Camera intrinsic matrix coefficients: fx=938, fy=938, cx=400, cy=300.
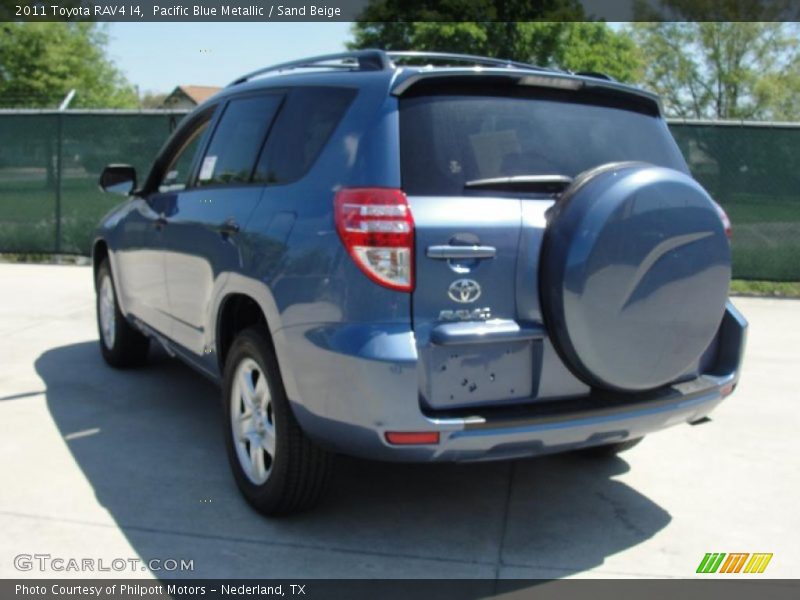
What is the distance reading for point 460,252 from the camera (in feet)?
10.7

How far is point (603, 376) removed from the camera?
339 centimetres

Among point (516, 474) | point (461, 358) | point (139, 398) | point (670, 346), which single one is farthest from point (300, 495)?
point (139, 398)

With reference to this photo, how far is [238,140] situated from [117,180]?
1745 mm

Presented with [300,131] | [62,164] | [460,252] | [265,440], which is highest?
[300,131]

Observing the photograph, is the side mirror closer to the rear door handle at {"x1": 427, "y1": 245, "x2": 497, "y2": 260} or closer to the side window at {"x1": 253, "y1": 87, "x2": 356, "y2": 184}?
the side window at {"x1": 253, "y1": 87, "x2": 356, "y2": 184}

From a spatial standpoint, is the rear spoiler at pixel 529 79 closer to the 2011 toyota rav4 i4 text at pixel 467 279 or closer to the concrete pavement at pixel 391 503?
the 2011 toyota rav4 i4 text at pixel 467 279

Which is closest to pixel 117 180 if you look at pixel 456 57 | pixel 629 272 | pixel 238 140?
pixel 238 140

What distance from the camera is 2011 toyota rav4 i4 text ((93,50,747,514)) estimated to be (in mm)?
3234

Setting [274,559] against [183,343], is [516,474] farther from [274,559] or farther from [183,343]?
[183,343]

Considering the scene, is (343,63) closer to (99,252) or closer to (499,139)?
(499,139)

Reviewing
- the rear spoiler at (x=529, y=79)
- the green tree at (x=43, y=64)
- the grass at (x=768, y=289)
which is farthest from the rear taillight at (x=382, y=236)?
the green tree at (x=43, y=64)

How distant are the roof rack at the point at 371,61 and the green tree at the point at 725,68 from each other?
4206cm

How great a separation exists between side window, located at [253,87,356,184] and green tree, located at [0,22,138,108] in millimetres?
35159

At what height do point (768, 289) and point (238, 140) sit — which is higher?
point (238, 140)
